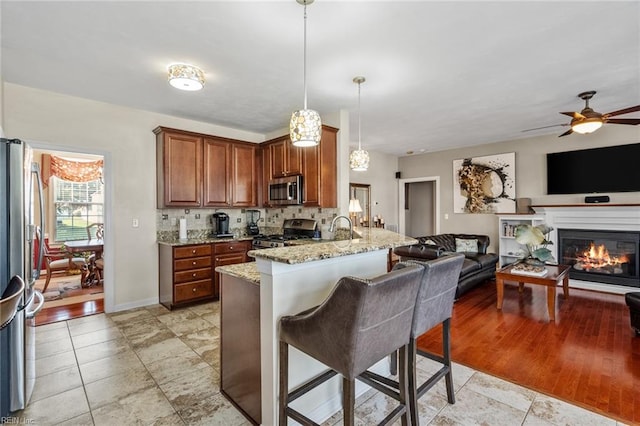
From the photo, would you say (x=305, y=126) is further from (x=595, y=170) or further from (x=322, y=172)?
(x=595, y=170)

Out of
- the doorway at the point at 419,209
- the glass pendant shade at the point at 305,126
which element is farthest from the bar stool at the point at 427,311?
the doorway at the point at 419,209

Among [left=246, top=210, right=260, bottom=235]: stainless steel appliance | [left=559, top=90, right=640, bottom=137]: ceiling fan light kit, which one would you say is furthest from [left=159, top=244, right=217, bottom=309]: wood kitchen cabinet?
Answer: [left=559, top=90, right=640, bottom=137]: ceiling fan light kit

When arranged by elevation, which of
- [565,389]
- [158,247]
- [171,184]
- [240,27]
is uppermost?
[240,27]

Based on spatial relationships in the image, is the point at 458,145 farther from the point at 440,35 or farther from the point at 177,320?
the point at 177,320

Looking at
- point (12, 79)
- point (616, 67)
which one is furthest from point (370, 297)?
point (12, 79)

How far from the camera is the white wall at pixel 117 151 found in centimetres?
322

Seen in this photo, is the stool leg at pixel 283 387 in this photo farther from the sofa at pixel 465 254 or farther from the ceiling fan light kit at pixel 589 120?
the ceiling fan light kit at pixel 589 120

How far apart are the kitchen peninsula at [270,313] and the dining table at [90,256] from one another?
4098 millimetres

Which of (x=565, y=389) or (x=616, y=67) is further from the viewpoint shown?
(x=616, y=67)

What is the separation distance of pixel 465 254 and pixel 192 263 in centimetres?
442

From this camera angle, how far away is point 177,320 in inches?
136

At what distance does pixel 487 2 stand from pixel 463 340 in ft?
9.56

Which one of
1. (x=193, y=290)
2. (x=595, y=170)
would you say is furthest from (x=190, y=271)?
(x=595, y=170)

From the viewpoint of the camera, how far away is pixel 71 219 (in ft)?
20.2
